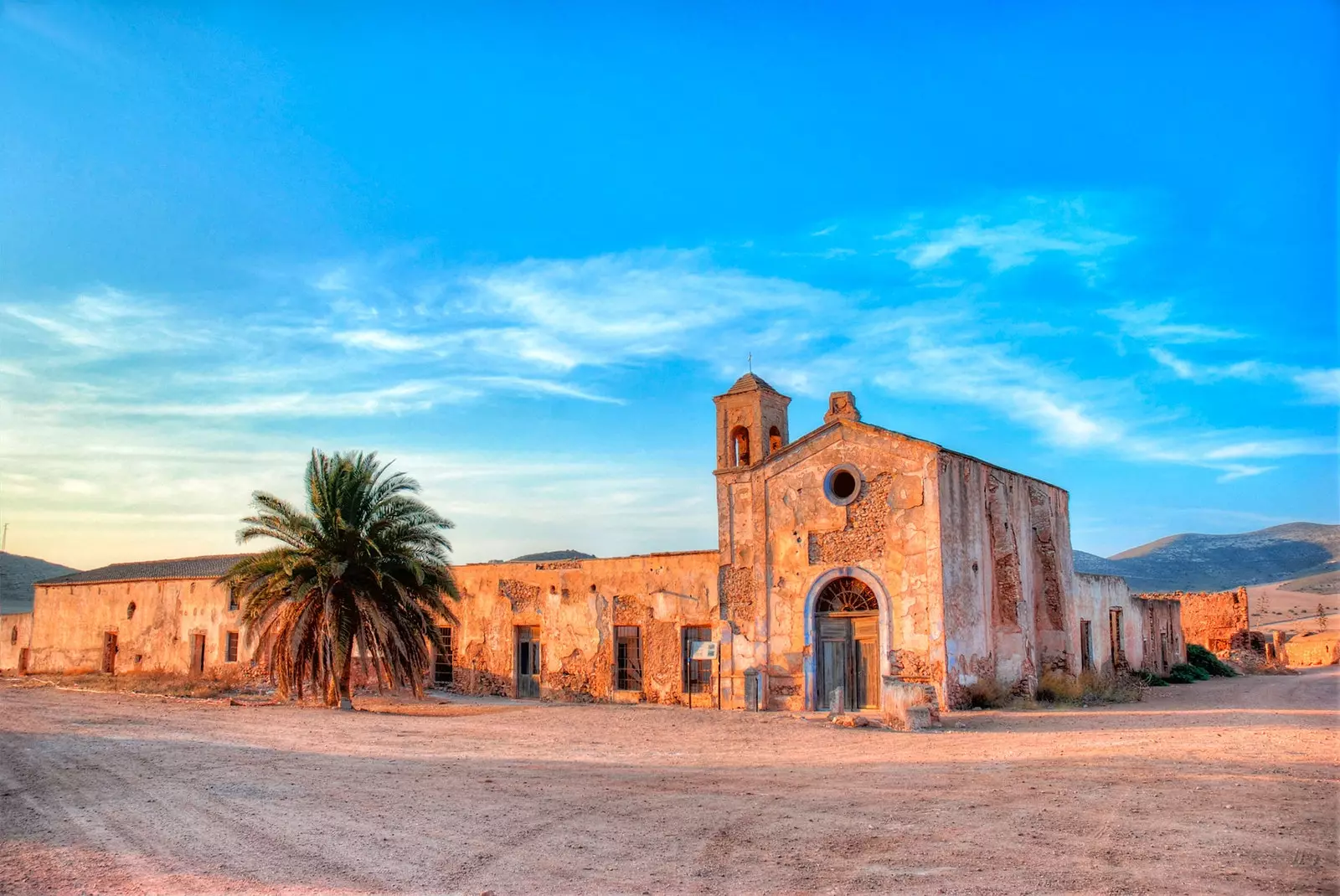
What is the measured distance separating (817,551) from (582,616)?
22.2 feet

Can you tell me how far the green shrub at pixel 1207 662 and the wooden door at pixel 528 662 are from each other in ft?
70.3

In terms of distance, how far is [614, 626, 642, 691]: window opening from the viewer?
23984 millimetres

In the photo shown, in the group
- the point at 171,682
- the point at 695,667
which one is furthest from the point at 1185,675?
the point at 171,682

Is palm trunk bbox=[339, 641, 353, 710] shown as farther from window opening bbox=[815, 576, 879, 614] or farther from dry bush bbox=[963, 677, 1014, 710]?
dry bush bbox=[963, 677, 1014, 710]

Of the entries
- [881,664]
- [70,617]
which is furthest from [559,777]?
[70,617]

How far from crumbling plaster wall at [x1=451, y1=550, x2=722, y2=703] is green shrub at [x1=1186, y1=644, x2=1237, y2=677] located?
62.1ft

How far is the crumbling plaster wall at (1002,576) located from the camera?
800 inches

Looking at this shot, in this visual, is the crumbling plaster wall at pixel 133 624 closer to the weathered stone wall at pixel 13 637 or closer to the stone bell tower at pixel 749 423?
the weathered stone wall at pixel 13 637

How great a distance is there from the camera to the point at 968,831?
8.42 meters

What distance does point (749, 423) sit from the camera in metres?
23.9

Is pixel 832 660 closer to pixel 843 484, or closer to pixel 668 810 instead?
pixel 843 484

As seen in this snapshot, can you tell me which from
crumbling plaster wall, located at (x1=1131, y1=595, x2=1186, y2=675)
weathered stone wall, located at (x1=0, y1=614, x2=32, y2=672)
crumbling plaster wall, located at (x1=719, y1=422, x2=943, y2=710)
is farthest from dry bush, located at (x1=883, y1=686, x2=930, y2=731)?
weathered stone wall, located at (x1=0, y1=614, x2=32, y2=672)

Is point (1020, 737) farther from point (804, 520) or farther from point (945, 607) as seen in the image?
point (804, 520)

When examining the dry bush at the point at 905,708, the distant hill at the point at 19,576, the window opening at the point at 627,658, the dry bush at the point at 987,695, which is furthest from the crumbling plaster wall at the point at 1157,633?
the distant hill at the point at 19,576
